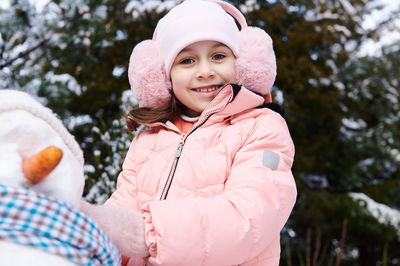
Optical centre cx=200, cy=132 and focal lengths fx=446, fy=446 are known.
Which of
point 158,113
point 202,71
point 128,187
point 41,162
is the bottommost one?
point 128,187

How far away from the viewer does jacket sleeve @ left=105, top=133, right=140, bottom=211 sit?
181 centimetres

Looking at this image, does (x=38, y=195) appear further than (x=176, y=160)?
No

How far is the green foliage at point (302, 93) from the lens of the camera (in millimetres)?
3912

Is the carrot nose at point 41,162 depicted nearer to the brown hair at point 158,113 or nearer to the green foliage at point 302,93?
the brown hair at point 158,113

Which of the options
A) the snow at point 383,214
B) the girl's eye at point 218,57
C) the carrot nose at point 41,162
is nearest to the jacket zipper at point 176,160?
the girl's eye at point 218,57

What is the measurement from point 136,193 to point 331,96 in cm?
605

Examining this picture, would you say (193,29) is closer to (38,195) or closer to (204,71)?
(204,71)

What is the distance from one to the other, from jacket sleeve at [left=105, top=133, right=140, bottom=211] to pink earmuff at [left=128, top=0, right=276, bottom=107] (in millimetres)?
228

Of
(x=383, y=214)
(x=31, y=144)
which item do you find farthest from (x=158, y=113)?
(x=383, y=214)

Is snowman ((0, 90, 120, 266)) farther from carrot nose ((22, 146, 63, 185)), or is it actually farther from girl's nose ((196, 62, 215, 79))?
girl's nose ((196, 62, 215, 79))

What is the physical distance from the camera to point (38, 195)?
0.96 m

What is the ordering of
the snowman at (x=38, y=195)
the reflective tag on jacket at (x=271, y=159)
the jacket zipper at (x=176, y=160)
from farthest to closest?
the jacket zipper at (x=176, y=160), the reflective tag on jacket at (x=271, y=159), the snowman at (x=38, y=195)

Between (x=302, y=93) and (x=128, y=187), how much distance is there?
5.76 metres

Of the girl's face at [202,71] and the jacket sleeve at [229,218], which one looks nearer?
the jacket sleeve at [229,218]
